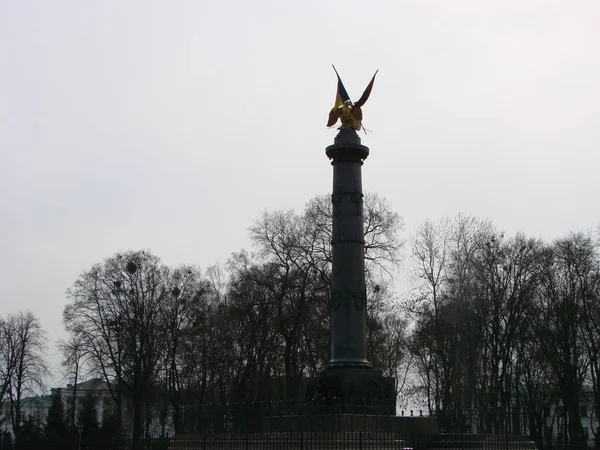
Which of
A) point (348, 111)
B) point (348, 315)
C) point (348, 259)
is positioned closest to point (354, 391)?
point (348, 315)

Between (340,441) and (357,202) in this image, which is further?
(357,202)

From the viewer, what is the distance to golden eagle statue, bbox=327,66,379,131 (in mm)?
22147

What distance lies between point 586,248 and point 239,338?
16.1 m

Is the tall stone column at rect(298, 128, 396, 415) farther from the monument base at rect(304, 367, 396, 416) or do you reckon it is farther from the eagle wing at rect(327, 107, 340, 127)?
the eagle wing at rect(327, 107, 340, 127)

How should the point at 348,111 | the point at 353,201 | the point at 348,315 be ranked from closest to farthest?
the point at 348,315 < the point at 353,201 < the point at 348,111

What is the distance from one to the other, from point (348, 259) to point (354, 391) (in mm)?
3334

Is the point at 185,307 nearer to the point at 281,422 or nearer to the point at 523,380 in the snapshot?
the point at 523,380

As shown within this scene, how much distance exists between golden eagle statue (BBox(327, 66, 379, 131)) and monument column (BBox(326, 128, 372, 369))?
0.52 metres

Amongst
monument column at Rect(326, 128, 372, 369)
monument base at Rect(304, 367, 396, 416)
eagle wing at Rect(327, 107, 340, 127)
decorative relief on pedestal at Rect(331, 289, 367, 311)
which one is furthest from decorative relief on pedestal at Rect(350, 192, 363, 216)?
monument base at Rect(304, 367, 396, 416)

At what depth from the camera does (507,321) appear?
114 ft

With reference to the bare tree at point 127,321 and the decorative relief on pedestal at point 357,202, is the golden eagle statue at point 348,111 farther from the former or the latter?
the bare tree at point 127,321

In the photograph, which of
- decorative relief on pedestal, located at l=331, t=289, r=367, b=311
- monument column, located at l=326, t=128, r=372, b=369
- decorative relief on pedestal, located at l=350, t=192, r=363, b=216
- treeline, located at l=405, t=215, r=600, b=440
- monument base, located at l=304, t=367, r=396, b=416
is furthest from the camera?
treeline, located at l=405, t=215, r=600, b=440

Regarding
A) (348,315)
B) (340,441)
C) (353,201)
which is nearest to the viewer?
(340,441)

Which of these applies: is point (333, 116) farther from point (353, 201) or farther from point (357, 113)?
point (353, 201)
